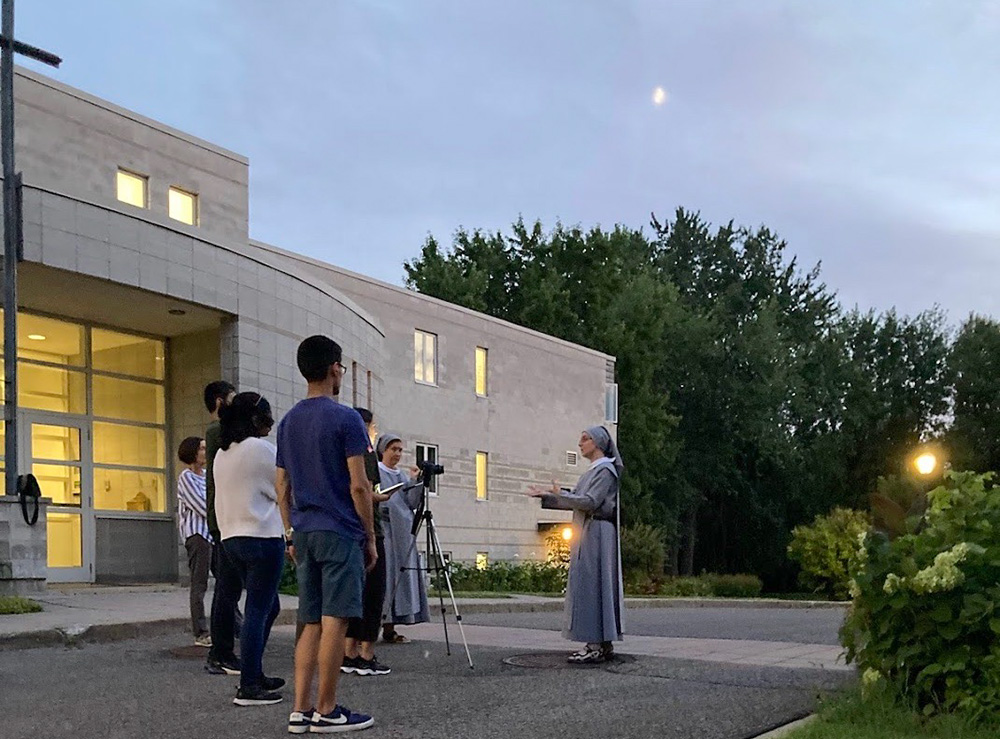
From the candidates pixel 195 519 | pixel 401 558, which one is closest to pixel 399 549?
pixel 401 558

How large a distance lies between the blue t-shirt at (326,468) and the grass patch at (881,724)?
234cm

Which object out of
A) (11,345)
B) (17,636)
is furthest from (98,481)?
(17,636)

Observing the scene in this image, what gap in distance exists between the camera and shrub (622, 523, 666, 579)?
34.1 m

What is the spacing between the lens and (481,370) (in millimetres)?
33094

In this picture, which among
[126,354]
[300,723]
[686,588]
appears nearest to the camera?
[300,723]

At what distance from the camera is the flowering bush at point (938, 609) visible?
555 cm

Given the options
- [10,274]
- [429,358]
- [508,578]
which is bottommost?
[508,578]

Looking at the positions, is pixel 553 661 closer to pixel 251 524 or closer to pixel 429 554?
pixel 429 554

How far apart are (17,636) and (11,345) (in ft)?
16.3

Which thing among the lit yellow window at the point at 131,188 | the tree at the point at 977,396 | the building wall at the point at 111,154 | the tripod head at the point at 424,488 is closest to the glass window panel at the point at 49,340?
the building wall at the point at 111,154

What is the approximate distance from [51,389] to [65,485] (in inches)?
55.2

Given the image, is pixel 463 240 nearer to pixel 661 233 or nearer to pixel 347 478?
pixel 661 233

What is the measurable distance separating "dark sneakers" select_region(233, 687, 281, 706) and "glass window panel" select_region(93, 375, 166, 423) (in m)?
11.9

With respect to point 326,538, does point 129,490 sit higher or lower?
lower
